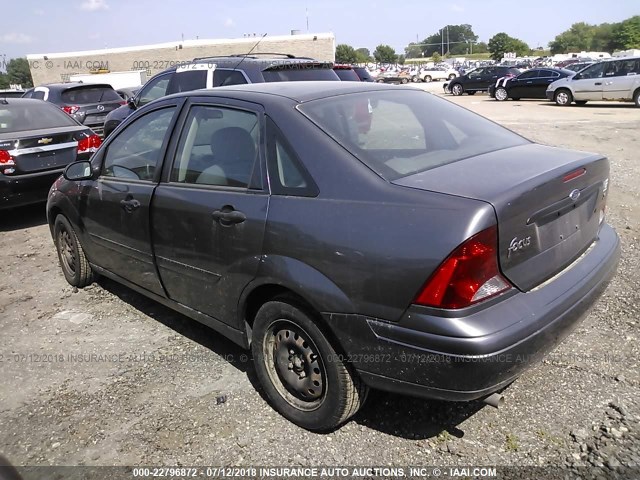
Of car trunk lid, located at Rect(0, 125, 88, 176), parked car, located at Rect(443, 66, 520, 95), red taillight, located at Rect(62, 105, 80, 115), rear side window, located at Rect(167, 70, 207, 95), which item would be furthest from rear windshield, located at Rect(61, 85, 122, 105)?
parked car, located at Rect(443, 66, 520, 95)

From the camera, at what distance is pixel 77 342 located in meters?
3.88

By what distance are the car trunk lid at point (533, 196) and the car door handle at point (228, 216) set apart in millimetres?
862

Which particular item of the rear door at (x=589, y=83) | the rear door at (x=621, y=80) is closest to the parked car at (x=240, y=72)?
the rear door at (x=621, y=80)

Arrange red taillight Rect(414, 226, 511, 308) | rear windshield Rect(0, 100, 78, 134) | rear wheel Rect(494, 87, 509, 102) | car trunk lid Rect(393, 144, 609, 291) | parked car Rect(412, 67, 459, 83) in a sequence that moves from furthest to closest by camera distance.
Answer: parked car Rect(412, 67, 459, 83) → rear wheel Rect(494, 87, 509, 102) → rear windshield Rect(0, 100, 78, 134) → car trunk lid Rect(393, 144, 609, 291) → red taillight Rect(414, 226, 511, 308)

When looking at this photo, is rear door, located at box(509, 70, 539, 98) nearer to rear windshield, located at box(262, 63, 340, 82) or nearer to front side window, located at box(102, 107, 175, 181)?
rear windshield, located at box(262, 63, 340, 82)

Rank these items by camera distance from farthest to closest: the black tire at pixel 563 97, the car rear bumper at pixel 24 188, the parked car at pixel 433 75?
the parked car at pixel 433 75
the black tire at pixel 563 97
the car rear bumper at pixel 24 188

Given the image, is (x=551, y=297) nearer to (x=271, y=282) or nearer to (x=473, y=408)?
(x=473, y=408)

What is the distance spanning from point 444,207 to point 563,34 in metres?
157

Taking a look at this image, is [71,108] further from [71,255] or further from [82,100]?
[71,255]

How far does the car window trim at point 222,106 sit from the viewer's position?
281 centimetres

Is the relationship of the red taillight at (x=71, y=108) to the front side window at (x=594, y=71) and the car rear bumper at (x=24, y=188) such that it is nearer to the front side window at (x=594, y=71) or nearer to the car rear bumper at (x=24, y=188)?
the car rear bumper at (x=24, y=188)

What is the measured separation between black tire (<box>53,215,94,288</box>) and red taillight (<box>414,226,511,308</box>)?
3448 millimetres

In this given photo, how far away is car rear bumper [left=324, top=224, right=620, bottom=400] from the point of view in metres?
2.14

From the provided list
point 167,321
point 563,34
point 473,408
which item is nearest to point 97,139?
point 167,321
